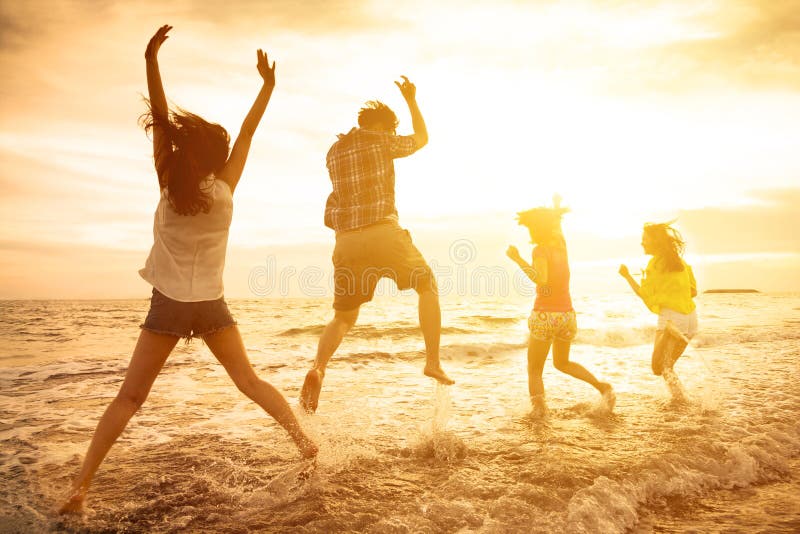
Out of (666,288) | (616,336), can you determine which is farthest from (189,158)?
(616,336)

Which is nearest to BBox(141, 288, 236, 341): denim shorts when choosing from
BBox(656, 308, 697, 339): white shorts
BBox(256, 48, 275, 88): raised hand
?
BBox(256, 48, 275, 88): raised hand

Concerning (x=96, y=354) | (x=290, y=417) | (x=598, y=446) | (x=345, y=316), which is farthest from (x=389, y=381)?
(x=96, y=354)

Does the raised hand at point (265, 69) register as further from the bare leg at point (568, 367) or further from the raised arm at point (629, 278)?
the raised arm at point (629, 278)

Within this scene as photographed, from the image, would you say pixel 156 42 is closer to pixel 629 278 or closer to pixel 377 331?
pixel 629 278

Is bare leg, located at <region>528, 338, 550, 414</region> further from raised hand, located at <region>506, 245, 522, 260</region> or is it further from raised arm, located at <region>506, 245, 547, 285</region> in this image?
raised hand, located at <region>506, 245, 522, 260</region>

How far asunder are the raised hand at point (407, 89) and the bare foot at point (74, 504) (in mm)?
3552

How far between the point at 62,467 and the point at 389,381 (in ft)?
13.5

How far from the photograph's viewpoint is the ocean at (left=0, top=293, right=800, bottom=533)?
2.94 m

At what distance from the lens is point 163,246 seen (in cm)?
300

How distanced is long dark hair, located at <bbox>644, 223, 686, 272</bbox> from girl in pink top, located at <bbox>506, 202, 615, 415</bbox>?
1.40 metres

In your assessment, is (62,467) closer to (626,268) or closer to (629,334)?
(626,268)

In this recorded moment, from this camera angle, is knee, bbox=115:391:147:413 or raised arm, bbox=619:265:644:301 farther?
raised arm, bbox=619:265:644:301

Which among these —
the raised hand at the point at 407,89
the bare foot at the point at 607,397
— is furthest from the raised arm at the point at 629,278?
the raised hand at the point at 407,89

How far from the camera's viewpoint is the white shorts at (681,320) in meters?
6.02
